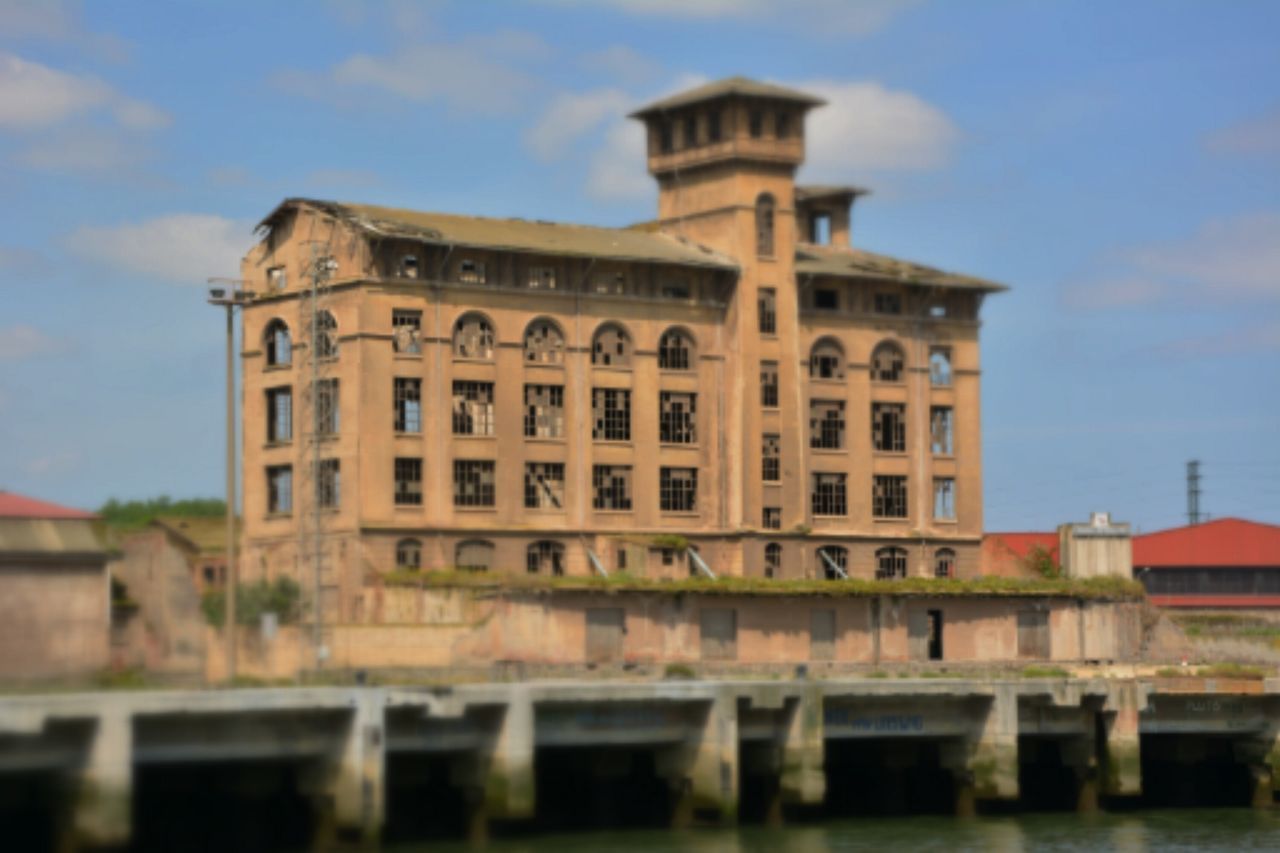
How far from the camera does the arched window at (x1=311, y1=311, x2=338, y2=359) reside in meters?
96.3

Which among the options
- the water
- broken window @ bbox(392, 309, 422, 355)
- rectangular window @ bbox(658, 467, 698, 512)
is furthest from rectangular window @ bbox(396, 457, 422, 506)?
the water

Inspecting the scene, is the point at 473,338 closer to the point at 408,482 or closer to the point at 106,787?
the point at 408,482

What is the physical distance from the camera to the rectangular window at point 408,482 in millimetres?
95500

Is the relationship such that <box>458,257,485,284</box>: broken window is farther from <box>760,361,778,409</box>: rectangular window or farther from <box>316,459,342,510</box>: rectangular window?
<box>760,361,778,409</box>: rectangular window

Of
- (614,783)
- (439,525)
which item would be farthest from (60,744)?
(439,525)

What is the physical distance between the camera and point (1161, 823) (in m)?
79.7

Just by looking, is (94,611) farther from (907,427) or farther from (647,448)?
(907,427)

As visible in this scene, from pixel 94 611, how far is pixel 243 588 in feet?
53.1

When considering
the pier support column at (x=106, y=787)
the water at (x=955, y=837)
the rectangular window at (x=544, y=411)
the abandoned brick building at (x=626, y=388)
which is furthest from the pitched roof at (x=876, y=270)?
the pier support column at (x=106, y=787)

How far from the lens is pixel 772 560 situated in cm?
10556

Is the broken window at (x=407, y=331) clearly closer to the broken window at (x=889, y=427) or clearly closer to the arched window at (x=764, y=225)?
the arched window at (x=764, y=225)

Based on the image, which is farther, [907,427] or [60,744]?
[907,427]

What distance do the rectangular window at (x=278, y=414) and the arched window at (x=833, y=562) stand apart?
82.9 feet

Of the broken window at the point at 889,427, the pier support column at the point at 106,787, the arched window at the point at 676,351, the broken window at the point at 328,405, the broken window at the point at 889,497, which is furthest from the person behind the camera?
the broken window at the point at 889,427
